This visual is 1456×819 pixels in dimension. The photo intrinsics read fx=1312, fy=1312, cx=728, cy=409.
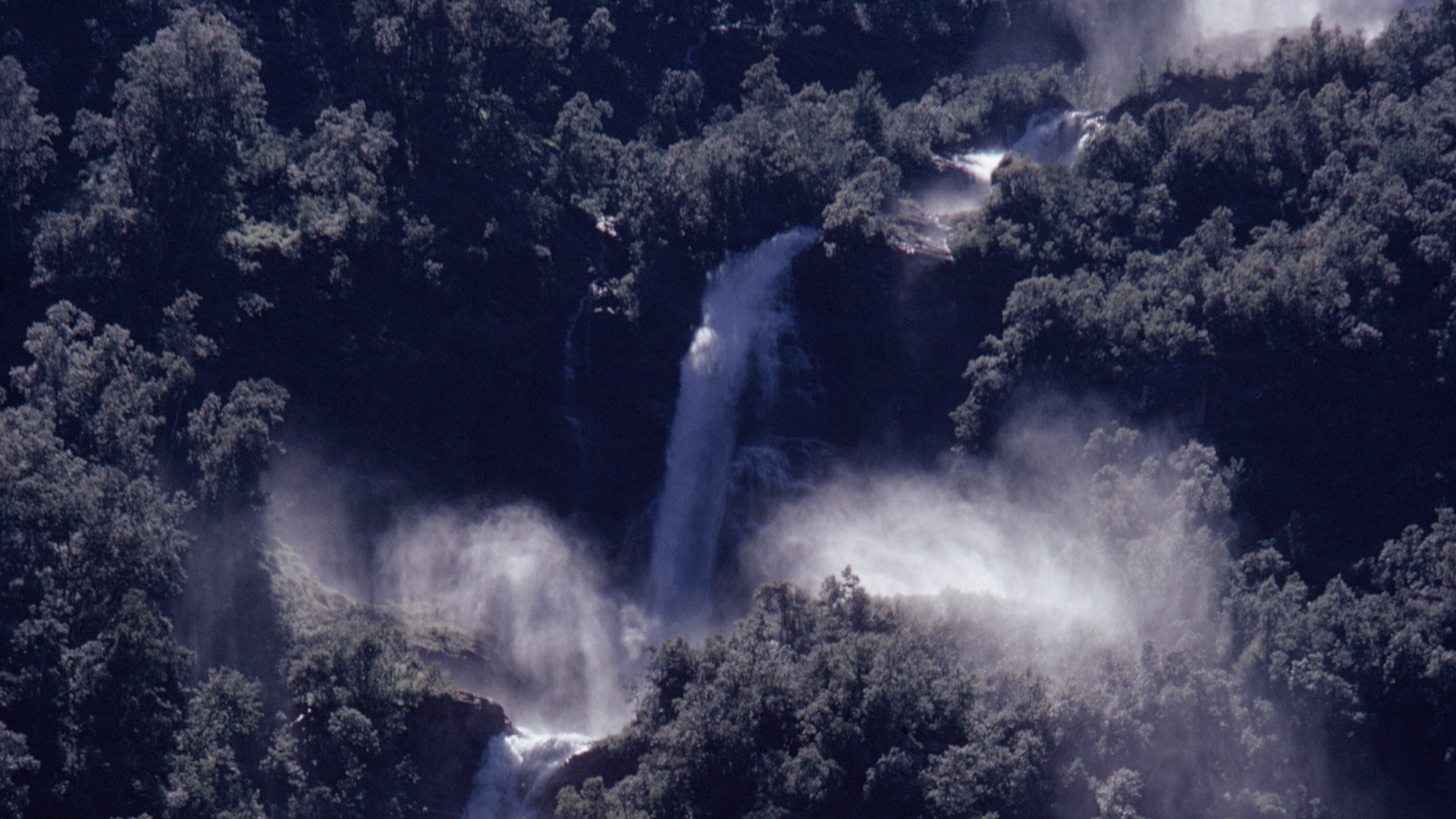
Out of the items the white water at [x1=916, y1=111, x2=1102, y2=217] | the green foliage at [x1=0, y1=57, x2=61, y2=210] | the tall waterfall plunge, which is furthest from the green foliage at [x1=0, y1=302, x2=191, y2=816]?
the white water at [x1=916, y1=111, x2=1102, y2=217]

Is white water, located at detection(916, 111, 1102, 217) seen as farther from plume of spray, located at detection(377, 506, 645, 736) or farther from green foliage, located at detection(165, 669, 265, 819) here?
green foliage, located at detection(165, 669, 265, 819)

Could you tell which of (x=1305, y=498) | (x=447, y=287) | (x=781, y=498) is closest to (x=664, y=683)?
(x=781, y=498)

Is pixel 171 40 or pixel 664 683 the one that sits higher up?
pixel 171 40

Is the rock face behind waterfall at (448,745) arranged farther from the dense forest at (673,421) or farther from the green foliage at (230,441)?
the green foliage at (230,441)

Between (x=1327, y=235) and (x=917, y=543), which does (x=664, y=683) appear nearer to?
(x=917, y=543)

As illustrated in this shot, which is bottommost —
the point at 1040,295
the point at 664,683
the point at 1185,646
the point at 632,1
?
the point at 664,683

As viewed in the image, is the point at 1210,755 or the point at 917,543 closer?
the point at 1210,755
